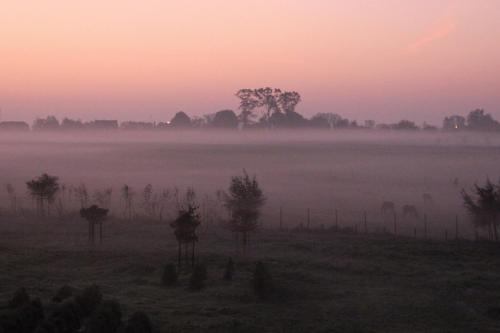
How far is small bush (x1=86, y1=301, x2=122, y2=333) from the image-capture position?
13.5 meters

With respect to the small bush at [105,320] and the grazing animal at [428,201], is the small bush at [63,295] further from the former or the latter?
the grazing animal at [428,201]

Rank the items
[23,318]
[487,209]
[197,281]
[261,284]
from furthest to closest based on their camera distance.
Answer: [487,209]
[197,281]
[261,284]
[23,318]

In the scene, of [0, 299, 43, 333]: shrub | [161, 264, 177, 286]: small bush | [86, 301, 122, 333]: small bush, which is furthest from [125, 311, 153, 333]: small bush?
[161, 264, 177, 286]: small bush


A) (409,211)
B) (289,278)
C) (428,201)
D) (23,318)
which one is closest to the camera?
(23,318)

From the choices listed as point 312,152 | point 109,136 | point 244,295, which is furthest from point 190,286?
point 109,136

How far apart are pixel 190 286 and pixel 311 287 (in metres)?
4.50

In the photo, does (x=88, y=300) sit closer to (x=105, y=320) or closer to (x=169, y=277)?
(x=105, y=320)

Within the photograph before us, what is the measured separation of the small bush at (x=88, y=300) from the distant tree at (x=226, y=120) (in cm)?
13551

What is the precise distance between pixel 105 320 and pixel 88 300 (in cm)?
215

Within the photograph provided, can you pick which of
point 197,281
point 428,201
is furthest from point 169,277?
point 428,201

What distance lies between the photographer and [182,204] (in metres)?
45.5

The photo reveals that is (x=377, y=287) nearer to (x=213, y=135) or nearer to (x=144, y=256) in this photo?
(x=144, y=256)

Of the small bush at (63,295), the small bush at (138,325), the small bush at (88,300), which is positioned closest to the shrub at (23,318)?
the small bush at (88,300)

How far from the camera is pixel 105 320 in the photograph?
44.8ft
